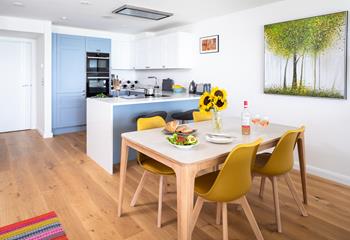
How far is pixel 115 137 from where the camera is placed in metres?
3.69

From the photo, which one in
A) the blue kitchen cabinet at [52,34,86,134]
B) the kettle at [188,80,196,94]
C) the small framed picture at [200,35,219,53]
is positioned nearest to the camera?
the small framed picture at [200,35,219,53]

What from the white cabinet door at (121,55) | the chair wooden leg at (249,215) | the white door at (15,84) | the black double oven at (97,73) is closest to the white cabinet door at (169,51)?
the white cabinet door at (121,55)

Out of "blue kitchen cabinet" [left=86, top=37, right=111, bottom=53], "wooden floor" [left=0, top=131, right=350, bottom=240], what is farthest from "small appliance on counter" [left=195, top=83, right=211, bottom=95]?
"blue kitchen cabinet" [left=86, top=37, right=111, bottom=53]

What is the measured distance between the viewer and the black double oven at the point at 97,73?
6039 mm

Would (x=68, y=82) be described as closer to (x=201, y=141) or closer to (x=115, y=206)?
(x=115, y=206)

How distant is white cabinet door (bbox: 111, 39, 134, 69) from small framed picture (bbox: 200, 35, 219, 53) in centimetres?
234

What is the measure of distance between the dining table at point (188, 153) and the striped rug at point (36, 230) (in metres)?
0.53

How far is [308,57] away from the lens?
336cm

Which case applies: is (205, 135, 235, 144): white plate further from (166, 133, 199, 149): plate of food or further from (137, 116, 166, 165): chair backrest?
(137, 116, 166, 165): chair backrest

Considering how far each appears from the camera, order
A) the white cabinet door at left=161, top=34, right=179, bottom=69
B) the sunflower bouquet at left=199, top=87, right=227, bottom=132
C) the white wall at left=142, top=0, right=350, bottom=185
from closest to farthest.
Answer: the sunflower bouquet at left=199, top=87, right=227, bottom=132 → the white wall at left=142, top=0, right=350, bottom=185 → the white cabinet door at left=161, top=34, right=179, bottom=69

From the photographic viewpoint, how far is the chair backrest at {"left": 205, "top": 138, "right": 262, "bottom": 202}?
1680 mm

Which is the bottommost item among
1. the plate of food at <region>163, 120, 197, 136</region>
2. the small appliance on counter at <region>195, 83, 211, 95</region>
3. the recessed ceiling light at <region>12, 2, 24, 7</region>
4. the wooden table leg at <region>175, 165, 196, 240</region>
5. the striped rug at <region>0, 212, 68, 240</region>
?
the striped rug at <region>0, 212, 68, 240</region>

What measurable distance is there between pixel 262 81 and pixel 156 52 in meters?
2.57

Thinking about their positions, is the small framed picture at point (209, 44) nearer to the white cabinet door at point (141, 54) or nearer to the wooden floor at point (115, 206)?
the white cabinet door at point (141, 54)
